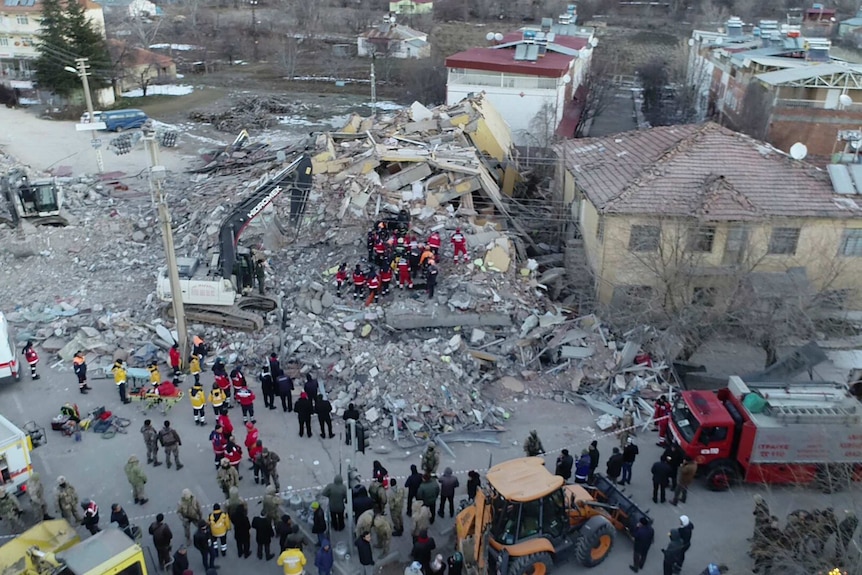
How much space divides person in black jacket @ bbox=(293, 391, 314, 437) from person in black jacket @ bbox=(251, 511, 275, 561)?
2.98 m

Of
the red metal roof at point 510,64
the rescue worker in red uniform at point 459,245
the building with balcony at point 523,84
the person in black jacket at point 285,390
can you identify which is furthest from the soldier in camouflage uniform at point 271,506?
the red metal roof at point 510,64

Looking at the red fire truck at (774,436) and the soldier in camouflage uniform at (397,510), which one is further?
the red fire truck at (774,436)

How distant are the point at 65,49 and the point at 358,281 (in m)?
39.5

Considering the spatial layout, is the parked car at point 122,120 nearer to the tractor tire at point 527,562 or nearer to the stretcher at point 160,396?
the stretcher at point 160,396

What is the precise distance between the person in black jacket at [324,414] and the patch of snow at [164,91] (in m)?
45.4

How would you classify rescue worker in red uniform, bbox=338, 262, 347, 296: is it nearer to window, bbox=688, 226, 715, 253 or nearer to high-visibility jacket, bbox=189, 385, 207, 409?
high-visibility jacket, bbox=189, 385, 207, 409

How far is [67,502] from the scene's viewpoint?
1147cm

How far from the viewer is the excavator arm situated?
17656mm

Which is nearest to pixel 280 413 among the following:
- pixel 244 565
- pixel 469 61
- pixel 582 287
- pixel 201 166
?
pixel 244 565

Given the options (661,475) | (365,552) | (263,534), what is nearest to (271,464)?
(263,534)

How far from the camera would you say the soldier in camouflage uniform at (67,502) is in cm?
1144

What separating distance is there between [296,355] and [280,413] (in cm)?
175

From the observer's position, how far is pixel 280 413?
50.5 ft

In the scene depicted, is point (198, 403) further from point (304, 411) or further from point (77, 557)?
point (77, 557)
